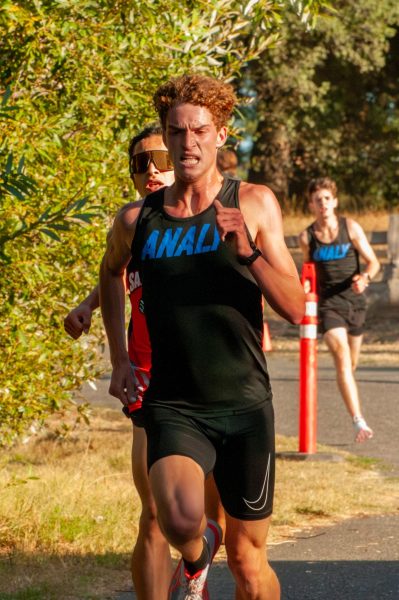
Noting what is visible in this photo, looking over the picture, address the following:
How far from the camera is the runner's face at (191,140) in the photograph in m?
4.66

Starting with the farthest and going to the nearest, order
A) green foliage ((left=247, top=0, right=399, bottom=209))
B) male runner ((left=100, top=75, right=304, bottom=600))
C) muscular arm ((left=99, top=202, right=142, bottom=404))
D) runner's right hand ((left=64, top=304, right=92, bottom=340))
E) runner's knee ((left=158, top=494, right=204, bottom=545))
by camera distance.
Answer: green foliage ((left=247, top=0, right=399, bottom=209))
runner's right hand ((left=64, top=304, right=92, bottom=340))
muscular arm ((left=99, top=202, right=142, bottom=404))
male runner ((left=100, top=75, right=304, bottom=600))
runner's knee ((left=158, top=494, right=204, bottom=545))

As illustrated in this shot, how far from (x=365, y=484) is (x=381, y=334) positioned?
1585 centimetres

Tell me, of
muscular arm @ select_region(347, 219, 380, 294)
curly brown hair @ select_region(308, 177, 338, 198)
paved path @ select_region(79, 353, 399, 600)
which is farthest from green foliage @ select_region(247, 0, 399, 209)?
paved path @ select_region(79, 353, 399, 600)

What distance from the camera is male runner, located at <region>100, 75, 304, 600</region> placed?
4508 millimetres

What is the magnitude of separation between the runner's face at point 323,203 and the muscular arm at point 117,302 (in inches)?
255

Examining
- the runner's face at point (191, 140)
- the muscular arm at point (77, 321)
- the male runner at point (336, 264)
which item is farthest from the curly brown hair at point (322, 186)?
the runner's face at point (191, 140)

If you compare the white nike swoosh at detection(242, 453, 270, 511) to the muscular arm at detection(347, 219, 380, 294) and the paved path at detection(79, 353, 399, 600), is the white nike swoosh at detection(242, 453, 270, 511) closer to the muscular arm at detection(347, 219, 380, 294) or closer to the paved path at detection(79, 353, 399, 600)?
the paved path at detection(79, 353, 399, 600)

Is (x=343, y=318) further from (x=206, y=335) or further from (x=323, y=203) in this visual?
(x=206, y=335)

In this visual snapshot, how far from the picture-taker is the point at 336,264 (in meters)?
11.4

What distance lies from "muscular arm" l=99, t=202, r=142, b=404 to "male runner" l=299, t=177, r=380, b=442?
20.3 feet

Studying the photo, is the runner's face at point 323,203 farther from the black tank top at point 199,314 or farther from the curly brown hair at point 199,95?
the black tank top at point 199,314

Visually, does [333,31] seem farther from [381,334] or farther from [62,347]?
[62,347]

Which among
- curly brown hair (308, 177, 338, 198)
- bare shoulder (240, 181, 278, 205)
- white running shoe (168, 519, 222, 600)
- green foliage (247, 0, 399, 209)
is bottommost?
white running shoe (168, 519, 222, 600)

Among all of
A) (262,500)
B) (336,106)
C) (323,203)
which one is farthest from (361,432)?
(336,106)
